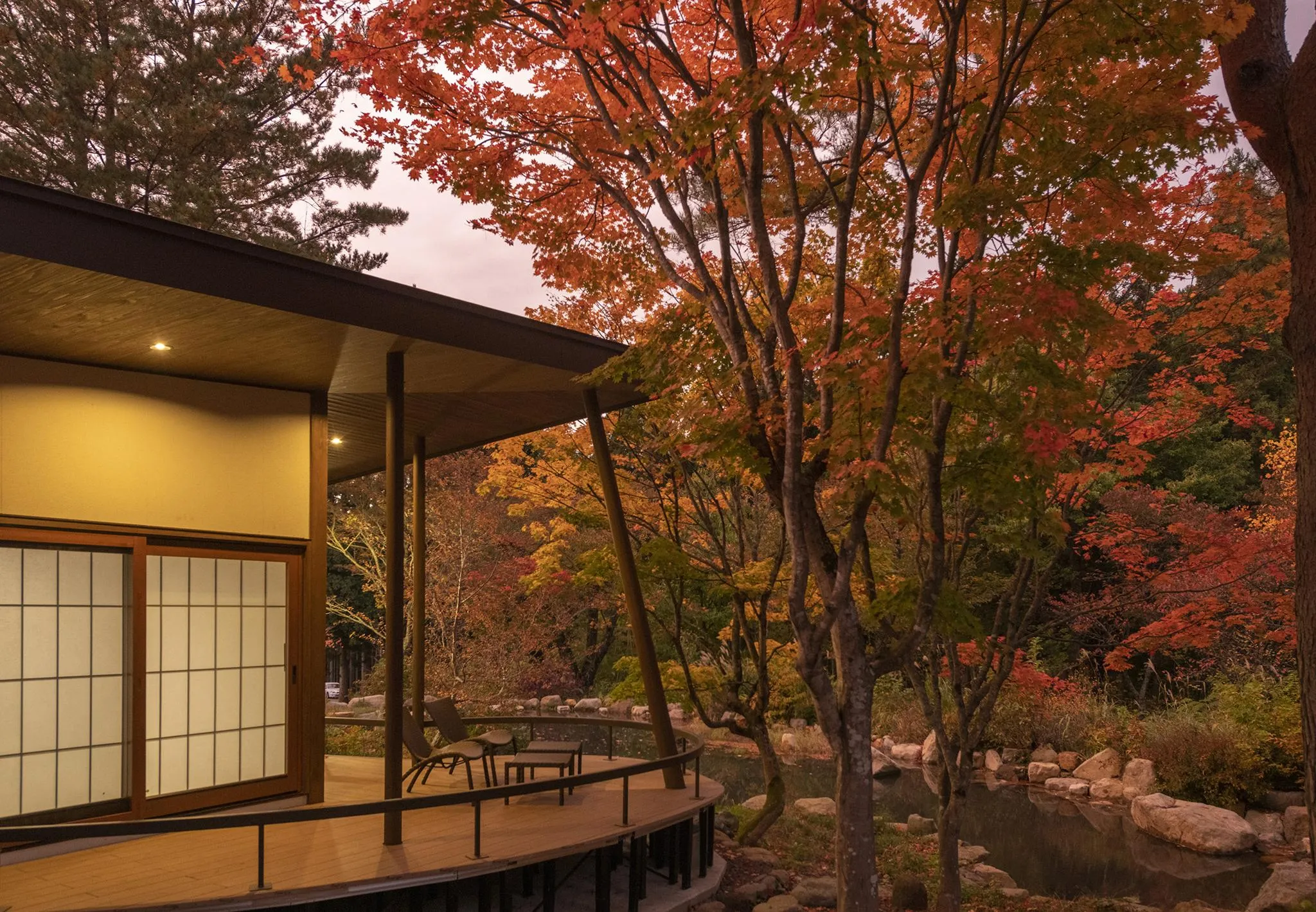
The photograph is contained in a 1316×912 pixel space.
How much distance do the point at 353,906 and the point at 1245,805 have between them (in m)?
12.0

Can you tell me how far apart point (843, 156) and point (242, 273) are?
14.2 ft

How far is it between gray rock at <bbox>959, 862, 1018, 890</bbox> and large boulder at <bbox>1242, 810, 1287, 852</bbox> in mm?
3520

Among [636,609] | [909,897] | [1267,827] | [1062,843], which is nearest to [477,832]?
[636,609]

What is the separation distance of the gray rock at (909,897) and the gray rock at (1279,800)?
683cm

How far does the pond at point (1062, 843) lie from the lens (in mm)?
11141

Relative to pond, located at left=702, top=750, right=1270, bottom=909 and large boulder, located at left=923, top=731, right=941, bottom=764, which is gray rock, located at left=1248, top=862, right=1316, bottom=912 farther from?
large boulder, located at left=923, top=731, right=941, bottom=764

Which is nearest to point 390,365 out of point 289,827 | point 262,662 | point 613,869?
point 262,662

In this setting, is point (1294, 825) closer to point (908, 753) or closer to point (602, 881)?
point (908, 753)

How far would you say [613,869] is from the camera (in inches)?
330

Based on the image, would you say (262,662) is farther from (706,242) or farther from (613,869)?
(706,242)

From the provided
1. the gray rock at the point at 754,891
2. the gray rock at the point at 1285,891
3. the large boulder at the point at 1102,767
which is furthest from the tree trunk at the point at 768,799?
the large boulder at the point at 1102,767

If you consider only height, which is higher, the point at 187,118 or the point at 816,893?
the point at 187,118

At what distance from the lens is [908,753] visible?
701 inches

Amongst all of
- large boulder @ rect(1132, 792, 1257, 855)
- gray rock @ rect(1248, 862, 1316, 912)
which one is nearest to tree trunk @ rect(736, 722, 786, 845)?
gray rock @ rect(1248, 862, 1316, 912)
